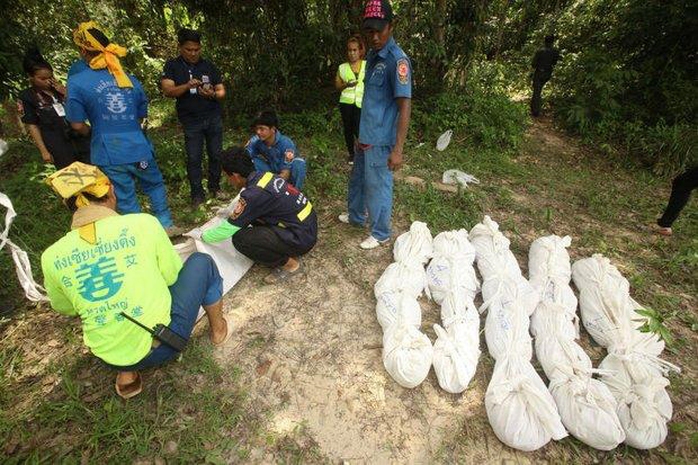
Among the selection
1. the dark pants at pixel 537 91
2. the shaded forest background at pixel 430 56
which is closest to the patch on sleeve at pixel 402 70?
the shaded forest background at pixel 430 56

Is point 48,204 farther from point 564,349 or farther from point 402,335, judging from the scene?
point 564,349

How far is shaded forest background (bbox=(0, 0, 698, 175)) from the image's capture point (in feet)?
17.1

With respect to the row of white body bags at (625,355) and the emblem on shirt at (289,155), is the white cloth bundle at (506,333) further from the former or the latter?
the emblem on shirt at (289,155)

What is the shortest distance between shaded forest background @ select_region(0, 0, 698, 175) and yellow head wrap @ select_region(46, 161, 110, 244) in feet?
11.6

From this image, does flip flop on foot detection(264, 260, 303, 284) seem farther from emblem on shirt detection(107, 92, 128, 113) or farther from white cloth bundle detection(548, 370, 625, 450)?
white cloth bundle detection(548, 370, 625, 450)

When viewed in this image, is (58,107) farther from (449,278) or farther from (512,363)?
(512,363)

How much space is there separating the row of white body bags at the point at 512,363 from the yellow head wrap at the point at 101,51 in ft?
10.1

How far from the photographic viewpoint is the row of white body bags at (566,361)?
1904 millimetres

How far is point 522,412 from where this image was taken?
1.93 meters

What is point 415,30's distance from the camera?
5449 millimetres

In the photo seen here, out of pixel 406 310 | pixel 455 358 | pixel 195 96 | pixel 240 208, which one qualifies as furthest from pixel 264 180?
pixel 455 358

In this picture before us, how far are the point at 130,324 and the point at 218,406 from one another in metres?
0.71

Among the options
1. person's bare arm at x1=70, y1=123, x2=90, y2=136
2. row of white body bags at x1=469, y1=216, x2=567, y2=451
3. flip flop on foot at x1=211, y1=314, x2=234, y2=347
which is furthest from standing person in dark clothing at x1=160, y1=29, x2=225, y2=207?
row of white body bags at x1=469, y1=216, x2=567, y2=451

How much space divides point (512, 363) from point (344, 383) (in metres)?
0.99
